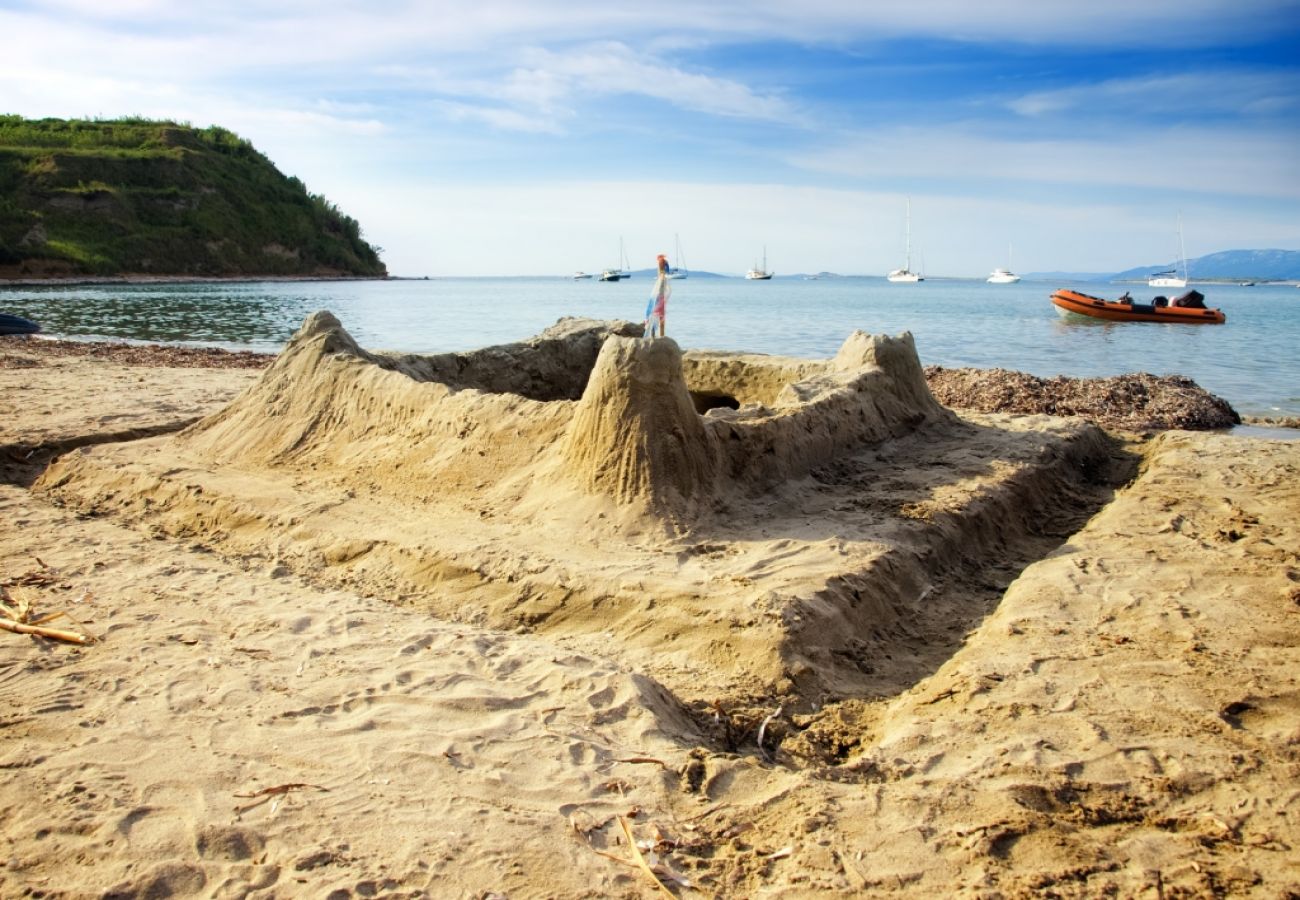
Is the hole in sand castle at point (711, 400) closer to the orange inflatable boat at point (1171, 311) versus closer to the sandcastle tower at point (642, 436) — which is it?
Result: the sandcastle tower at point (642, 436)

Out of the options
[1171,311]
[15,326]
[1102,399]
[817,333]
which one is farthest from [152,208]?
[1102,399]

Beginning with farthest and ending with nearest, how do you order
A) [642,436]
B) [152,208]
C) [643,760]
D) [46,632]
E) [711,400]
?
[152,208] < [711,400] < [642,436] < [46,632] < [643,760]

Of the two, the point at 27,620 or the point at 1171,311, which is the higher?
the point at 1171,311

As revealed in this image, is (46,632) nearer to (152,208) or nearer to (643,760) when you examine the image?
(643,760)

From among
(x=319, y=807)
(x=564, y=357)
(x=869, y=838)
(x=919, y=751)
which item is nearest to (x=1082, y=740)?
(x=919, y=751)

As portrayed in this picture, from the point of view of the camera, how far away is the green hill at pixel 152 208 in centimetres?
4738

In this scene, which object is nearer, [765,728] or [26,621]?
[765,728]

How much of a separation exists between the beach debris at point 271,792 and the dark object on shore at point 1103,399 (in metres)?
9.34

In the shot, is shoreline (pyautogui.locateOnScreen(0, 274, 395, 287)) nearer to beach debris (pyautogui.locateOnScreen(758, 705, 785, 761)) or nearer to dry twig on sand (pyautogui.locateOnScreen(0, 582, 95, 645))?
dry twig on sand (pyautogui.locateOnScreen(0, 582, 95, 645))

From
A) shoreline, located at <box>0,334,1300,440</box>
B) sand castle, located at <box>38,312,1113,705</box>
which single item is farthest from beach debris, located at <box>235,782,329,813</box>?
shoreline, located at <box>0,334,1300,440</box>

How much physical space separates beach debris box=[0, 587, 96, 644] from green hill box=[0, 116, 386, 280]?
48222 mm

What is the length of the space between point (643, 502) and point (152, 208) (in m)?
58.2

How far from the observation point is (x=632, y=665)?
4062 millimetres

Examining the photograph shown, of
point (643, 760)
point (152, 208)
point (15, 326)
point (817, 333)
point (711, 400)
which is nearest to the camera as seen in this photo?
point (643, 760)
